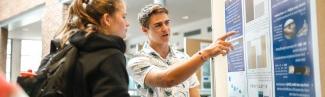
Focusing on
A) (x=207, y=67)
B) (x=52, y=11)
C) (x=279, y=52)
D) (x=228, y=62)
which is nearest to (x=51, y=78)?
(x=279, y=52)

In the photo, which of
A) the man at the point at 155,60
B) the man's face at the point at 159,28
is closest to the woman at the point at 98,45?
the man at the point at 155,60

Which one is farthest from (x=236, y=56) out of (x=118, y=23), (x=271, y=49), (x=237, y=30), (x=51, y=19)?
(x=51, y=19)

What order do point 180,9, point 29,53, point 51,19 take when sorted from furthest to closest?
point 29,53, point 180,9, point 51,19

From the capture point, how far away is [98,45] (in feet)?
4.55

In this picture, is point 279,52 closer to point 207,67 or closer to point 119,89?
point 119,89

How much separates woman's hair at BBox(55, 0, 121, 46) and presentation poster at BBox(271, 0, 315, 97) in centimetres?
63

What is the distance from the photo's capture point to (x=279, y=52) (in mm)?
1463

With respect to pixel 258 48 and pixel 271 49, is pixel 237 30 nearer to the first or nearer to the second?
pixel 258 48

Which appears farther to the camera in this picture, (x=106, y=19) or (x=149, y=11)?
(x=149, y=11)

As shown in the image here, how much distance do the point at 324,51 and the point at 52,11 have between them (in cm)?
658

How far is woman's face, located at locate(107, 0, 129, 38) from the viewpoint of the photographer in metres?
1.52

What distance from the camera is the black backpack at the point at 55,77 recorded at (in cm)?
134

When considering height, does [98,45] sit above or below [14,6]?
below

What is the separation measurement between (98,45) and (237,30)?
2.41ft
